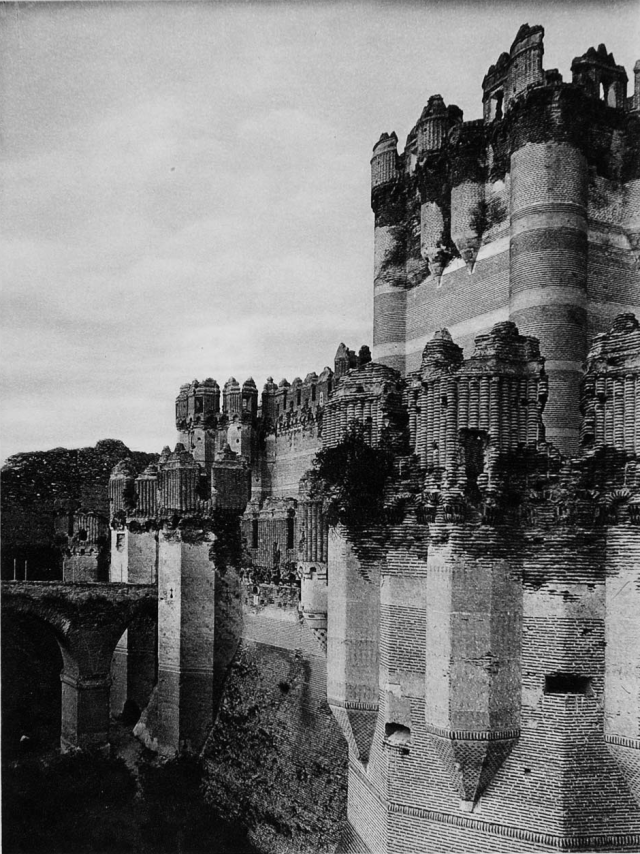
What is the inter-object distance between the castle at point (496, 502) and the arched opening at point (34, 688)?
7.18 metres

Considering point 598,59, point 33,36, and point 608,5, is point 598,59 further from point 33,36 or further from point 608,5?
point 33,36

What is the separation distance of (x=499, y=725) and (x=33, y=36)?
33.7 ft

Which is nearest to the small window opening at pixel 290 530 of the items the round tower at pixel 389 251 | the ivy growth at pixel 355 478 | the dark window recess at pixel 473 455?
the round tower at pixel 389 251

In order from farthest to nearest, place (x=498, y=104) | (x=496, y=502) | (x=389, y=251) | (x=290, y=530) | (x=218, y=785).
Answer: (x=218, y=785) < (x=290, y=530) < (x=389, y=251) < (x=498, y=104) < (x=496, y=502)

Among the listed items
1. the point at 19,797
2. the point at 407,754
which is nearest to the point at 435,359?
the point at 407,754

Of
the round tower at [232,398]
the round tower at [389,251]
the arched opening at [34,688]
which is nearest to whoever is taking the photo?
the round tower at [389,251]

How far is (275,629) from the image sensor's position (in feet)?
52.1

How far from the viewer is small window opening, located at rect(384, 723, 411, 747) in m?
9.77

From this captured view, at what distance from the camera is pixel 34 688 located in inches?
771

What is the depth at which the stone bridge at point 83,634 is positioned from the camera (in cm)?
1748

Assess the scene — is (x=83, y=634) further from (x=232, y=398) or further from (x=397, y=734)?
(x=232, y=398)

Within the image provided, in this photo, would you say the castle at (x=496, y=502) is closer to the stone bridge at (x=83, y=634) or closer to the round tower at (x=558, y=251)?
the round tower at (x=558, y=251)

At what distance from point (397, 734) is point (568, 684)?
7.97ft

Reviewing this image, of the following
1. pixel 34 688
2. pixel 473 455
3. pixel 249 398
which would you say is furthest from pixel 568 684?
pixel 249 398
